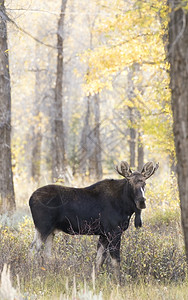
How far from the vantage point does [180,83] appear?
15.1 ft

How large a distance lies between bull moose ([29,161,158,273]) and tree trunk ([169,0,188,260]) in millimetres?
2226

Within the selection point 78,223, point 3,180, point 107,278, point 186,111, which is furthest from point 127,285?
point 3,180

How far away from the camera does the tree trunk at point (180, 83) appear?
15.0 ft

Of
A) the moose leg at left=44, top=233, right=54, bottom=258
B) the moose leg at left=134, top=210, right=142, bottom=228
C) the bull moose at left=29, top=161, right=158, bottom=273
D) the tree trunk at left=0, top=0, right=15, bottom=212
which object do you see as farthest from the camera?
the tree trunk at left=0, top=0, right=15, bottom=212

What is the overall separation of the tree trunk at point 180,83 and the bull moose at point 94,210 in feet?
7.30

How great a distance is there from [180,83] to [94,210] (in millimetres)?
3236

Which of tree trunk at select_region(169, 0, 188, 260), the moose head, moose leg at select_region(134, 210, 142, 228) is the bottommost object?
moose leg at select_region(134, 210, 142, 228)

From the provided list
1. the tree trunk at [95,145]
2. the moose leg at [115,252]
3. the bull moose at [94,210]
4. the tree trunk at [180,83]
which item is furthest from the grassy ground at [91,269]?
the tree trunk at [95,145]

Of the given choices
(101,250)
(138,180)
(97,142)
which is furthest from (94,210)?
(97,142)

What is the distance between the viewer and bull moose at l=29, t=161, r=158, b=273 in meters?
7.01

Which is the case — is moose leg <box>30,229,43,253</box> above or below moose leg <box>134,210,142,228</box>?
below

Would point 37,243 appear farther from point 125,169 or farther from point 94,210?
point 125,169

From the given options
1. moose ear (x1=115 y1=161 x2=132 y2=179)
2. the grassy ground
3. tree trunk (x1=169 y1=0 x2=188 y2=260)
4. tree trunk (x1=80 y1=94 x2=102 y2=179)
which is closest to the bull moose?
moose ear (x1=115 y1=161 x2=132 y2=179)

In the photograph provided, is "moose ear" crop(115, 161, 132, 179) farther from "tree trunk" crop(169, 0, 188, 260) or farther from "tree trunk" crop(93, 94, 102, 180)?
"tree trunk" crop(93, 94, 102, 180)
